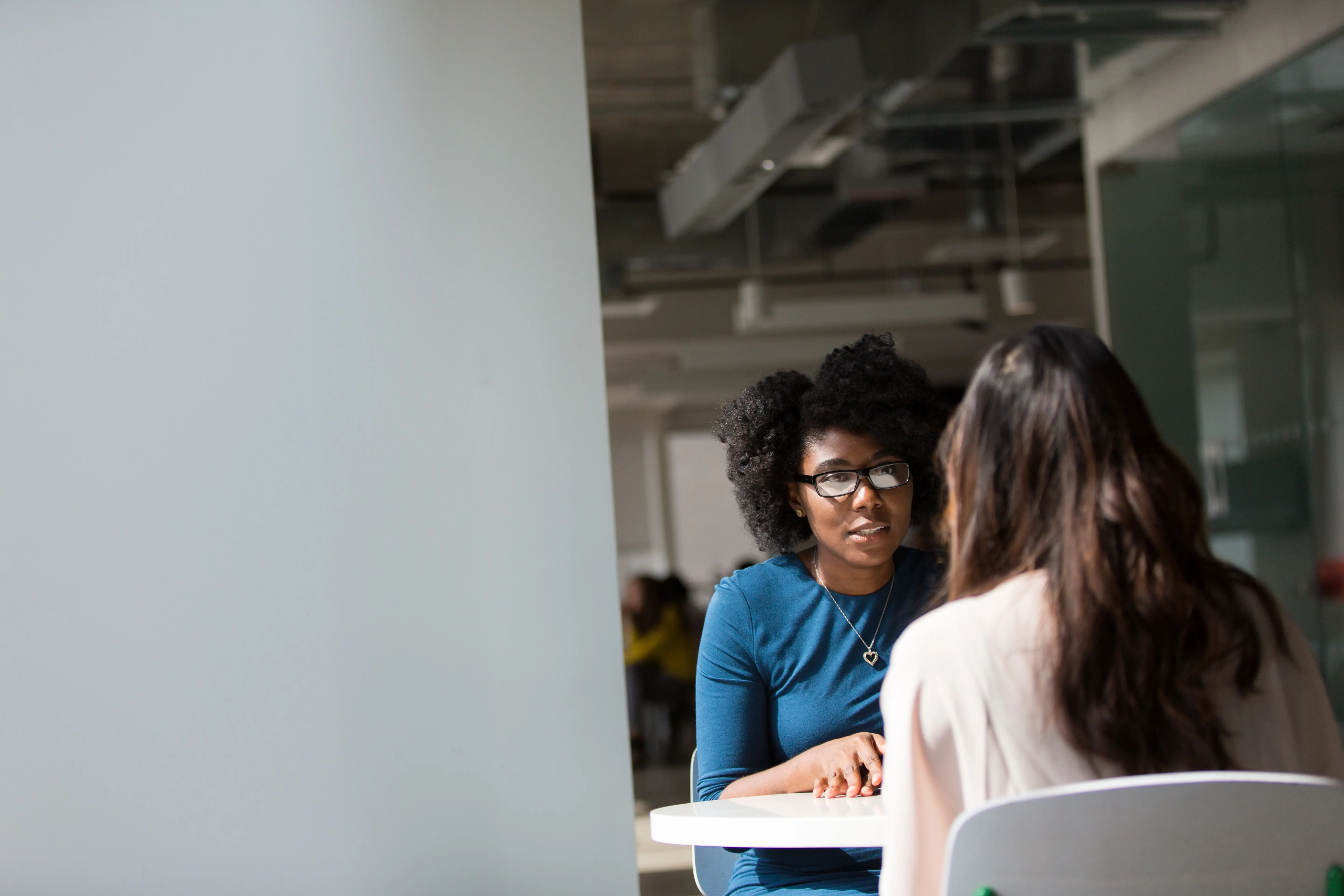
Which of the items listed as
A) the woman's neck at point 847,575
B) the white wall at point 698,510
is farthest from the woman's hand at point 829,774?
the white wall at point 698,510

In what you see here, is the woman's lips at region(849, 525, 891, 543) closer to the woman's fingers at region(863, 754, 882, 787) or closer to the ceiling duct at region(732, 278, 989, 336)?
the woman's fingers at region(863, 754, 882, 787)

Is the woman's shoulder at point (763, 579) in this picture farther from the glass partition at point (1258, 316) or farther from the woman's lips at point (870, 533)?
the glass partition at point (1258, 316)

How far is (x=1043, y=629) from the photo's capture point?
1274 millimetres

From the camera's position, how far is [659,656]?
27.3 feet

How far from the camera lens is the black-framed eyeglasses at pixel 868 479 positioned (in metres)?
2.12

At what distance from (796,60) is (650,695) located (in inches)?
193

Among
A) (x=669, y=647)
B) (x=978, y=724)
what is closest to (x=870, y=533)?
(x=978, y=724)

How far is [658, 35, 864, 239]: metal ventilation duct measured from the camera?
14.7 feet

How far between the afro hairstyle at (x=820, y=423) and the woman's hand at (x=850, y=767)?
47 cm

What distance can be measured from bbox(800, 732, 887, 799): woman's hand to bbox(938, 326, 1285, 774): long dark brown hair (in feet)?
2.03

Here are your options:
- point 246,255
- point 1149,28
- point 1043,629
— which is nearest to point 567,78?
point 246,255

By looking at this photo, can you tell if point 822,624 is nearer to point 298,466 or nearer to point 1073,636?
point 1073,636

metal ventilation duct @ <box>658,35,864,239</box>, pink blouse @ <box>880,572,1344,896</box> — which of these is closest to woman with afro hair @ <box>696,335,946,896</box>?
pink blouse @ <box>880,572,1344,896</box>

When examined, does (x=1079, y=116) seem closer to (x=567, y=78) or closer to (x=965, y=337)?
(x=567, y=78)
